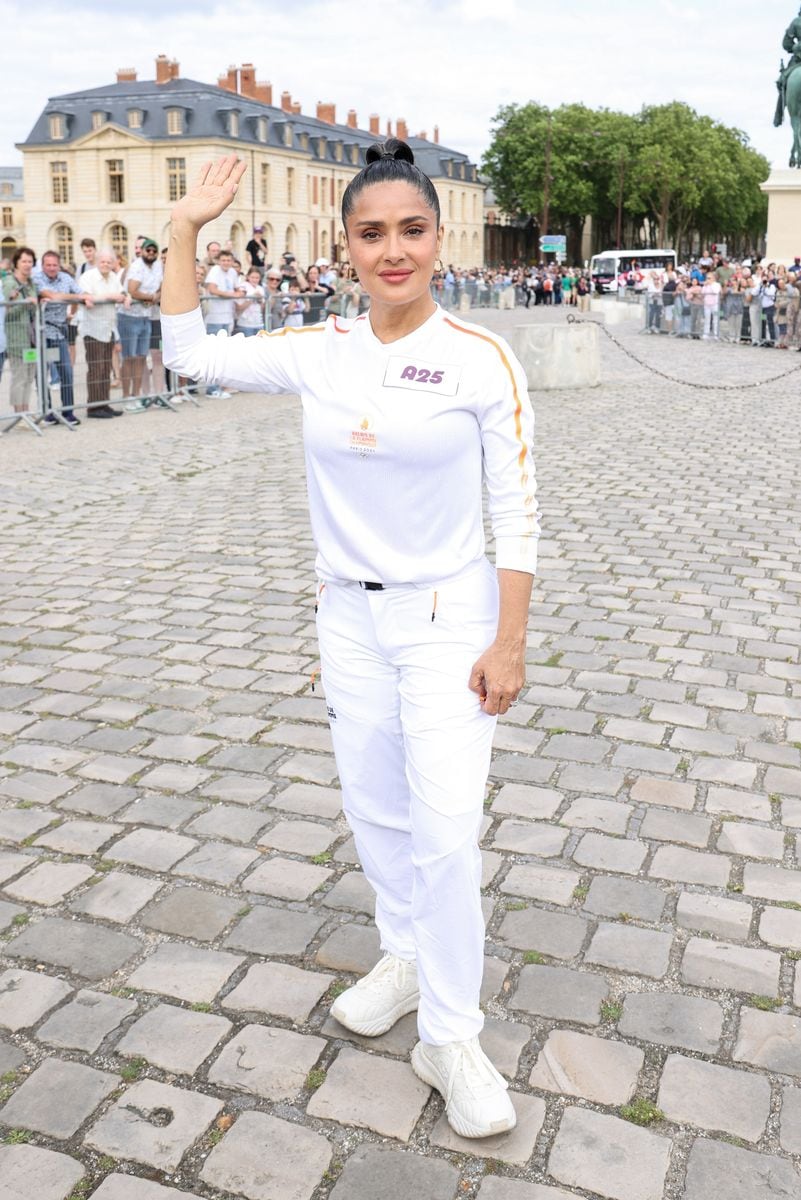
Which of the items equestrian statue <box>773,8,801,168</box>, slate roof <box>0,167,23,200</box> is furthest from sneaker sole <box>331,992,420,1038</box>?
slate roof <box>0,167,23,200</box>

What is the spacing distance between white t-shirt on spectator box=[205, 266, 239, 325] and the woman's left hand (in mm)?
15126

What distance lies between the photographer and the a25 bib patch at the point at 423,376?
9.04 feet

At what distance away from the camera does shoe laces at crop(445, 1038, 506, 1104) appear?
2898mm

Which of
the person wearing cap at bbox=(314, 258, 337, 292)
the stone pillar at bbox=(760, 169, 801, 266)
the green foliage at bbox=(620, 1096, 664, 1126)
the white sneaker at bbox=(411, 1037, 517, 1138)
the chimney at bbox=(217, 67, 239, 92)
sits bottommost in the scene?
the green foliage at bbox=(620, 1096, 664, 1126)

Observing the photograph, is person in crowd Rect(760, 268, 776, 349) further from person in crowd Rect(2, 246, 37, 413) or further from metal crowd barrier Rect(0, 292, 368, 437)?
person in crowd Rect(2, 246, 37, 413)

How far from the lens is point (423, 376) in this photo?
2.77m

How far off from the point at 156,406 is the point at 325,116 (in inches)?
3989

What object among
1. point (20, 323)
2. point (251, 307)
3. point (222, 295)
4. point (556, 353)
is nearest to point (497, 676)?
point (20, 323)

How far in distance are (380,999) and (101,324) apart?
1243 centimetres

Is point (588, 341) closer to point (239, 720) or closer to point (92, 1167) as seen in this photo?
point (239, 720)

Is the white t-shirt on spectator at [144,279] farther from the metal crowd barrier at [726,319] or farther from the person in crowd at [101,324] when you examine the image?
the metal crowd barrier at [726,319]

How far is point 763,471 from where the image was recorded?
12.2 m

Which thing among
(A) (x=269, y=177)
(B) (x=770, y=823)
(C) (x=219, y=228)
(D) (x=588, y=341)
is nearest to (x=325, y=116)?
(A) (x=269, y=177)

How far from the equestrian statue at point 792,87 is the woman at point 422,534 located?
38338 millimetres
